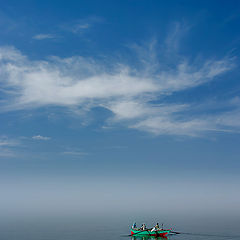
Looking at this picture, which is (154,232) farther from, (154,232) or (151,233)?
(151,233)

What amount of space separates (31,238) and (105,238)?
32116 millimetres

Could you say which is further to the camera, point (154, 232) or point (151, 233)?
point (151, 233)

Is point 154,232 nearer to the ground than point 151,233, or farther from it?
farther from it

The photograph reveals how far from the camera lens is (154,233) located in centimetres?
9606

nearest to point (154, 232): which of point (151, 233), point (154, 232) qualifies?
point (154, 232)

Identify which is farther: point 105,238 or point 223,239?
point 105,238

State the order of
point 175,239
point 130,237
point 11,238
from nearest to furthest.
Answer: point 175,239, point 130,237, point 11,238

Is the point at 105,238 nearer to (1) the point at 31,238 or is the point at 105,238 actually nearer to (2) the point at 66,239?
(2) the point at 66,239

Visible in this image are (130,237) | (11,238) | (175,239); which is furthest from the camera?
(11,238)

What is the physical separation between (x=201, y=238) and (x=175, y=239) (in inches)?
407

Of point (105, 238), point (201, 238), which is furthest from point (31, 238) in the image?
point (201, 238)

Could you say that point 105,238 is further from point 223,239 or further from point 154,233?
point 223,239

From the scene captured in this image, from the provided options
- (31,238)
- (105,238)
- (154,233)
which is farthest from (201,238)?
(31,238)

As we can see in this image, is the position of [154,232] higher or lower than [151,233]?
higher
